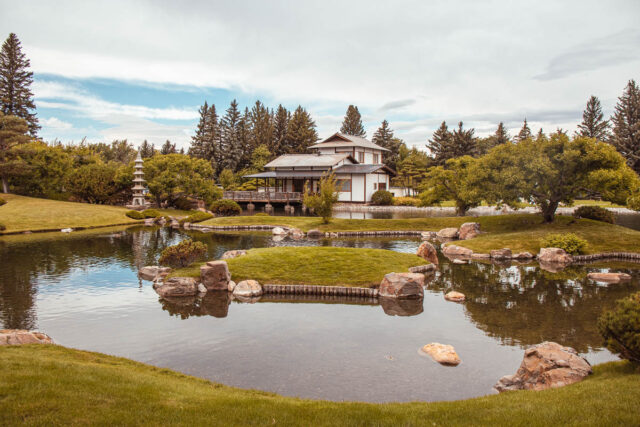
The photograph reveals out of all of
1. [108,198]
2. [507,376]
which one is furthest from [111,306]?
[108,198]

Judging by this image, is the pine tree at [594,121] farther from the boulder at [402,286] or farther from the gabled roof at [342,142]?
the boulder at [402,286]

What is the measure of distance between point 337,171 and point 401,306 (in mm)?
46599

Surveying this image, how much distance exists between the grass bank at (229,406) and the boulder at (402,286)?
384 inches

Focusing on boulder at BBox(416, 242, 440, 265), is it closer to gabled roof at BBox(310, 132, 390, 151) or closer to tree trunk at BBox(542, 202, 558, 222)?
tree trunk at BBox(542, 202, 558, 222)

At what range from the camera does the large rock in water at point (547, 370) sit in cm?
939

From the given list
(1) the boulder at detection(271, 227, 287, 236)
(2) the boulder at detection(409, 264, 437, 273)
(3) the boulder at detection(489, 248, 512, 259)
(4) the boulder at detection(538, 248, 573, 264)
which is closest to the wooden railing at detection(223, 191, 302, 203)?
(1) the boulder at detection(271, 227, 287, 236)

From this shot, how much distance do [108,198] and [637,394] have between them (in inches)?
2234

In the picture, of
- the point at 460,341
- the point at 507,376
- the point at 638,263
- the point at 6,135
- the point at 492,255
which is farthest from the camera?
the point at 6,135

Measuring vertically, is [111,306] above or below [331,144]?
below

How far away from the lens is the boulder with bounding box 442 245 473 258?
2853 centimetres

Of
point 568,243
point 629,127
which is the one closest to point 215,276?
point 568,243

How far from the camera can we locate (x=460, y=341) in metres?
13.5

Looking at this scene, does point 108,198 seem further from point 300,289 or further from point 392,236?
point 300,289

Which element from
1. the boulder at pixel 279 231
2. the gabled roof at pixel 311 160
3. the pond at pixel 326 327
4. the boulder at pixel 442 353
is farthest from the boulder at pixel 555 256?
the gabled roof at pixel 311 160
